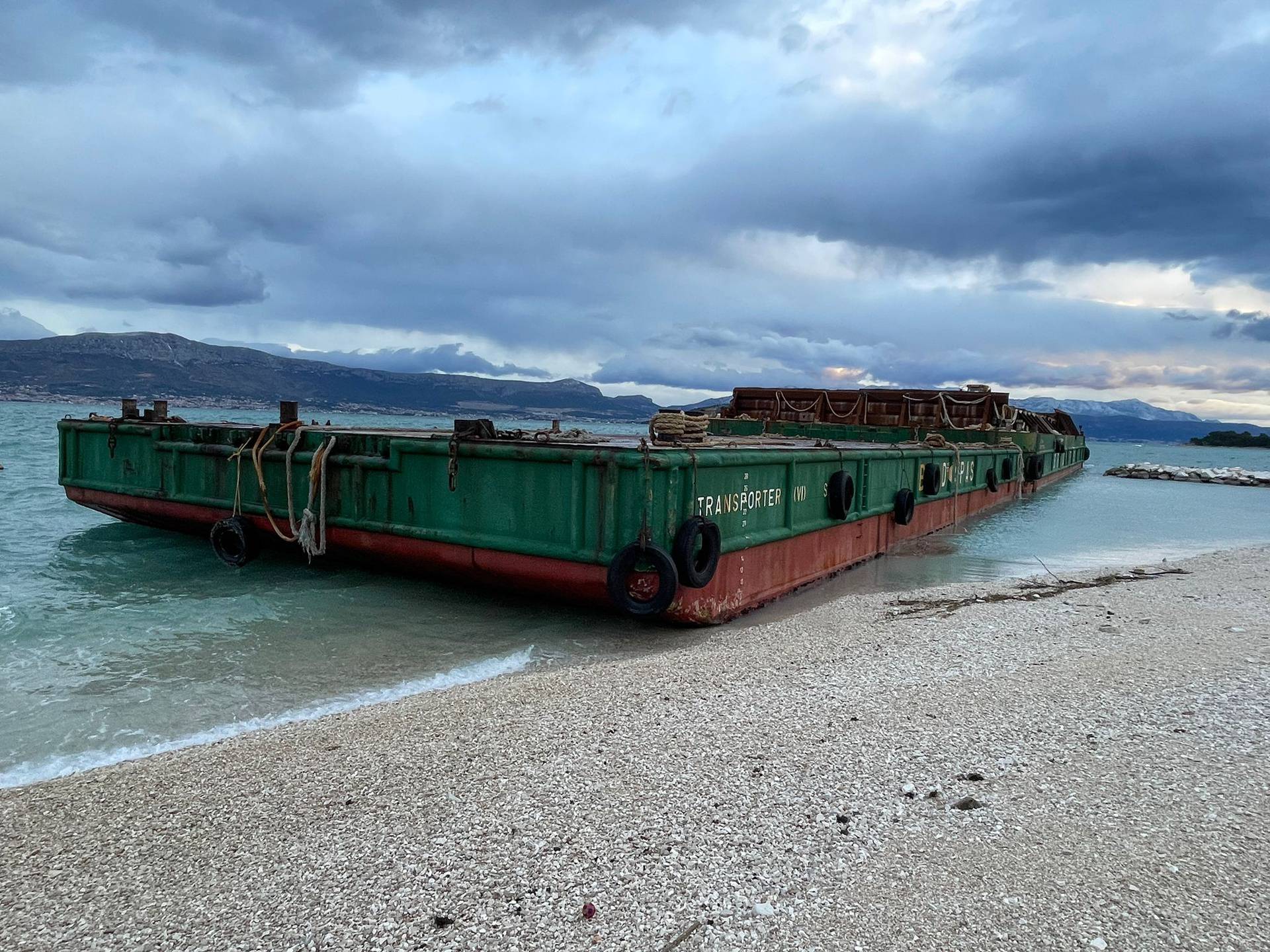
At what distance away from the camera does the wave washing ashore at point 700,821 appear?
8.55ft

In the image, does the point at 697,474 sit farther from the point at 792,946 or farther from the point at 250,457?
the point at 250,457

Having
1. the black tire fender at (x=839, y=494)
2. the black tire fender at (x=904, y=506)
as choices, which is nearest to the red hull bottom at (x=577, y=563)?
the black tire fender at (x=839, y=494)

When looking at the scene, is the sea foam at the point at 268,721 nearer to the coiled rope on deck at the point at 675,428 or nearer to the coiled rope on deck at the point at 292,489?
the coiled rope on deck at the point at 675,428

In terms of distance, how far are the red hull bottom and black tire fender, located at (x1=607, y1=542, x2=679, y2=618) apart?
36 cm

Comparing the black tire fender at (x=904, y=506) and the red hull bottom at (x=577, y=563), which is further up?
the black tire fender at (x=904, y=506)

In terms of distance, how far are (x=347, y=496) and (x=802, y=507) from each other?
503 centimetres

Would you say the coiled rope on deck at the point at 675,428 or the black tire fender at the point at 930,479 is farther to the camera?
the black tire fender at the point at 930,479

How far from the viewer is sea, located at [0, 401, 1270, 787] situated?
529cm

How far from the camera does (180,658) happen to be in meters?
6.56

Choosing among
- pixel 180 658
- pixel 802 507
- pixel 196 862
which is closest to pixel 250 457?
pixel 180 658

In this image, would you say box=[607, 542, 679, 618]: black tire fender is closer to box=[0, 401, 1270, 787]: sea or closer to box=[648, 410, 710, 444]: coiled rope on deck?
box=[0, 401, 1270, 787]: sea

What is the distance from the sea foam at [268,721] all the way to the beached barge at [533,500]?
1.14 m

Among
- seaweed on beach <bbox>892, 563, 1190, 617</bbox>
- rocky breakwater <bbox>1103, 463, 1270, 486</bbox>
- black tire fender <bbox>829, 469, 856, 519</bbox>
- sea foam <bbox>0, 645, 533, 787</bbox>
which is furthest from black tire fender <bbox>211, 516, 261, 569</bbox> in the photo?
rocky breakwater <bbox>1103, 463, 1270, 486</bbox>

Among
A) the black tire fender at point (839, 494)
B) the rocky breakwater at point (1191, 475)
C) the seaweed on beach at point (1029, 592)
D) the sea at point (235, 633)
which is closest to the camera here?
the sea at point (235, 633)
